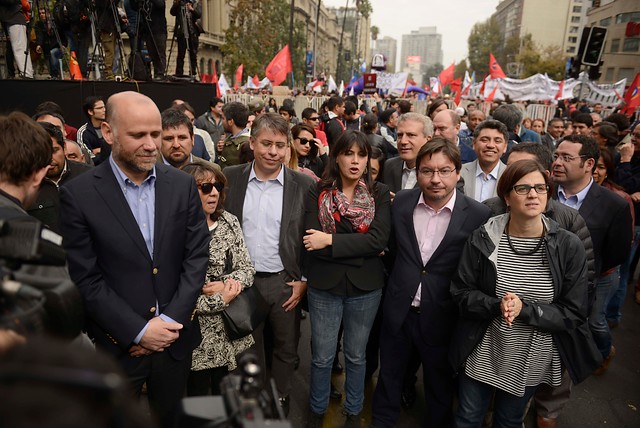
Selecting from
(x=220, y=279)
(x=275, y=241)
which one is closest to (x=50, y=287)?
(x=220, y=279)

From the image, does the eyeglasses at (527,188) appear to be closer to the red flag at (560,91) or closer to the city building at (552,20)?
the red flag at (560,91)

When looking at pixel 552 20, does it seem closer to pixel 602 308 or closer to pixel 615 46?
pixel 615 46

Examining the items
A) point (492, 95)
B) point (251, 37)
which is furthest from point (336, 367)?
point (251, 37)

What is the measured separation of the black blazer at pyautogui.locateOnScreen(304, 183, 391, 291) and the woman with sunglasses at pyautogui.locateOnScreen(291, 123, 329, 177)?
2035 mm

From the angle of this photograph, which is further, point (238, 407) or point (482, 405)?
point (482, 405)

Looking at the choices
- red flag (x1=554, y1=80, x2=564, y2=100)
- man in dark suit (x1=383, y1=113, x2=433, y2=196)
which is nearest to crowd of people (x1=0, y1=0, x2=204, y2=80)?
man in dark suit (x1=383, y1=113, x2=433, y2=196)

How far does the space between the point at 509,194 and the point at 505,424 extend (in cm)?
142

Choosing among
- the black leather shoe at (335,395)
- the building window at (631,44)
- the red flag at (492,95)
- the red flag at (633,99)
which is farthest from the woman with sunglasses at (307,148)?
the building window at (631,44)

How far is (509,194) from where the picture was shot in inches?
96.4

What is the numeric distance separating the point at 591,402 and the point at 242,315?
296 centimetres

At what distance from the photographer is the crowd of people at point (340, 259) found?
2.12 metres

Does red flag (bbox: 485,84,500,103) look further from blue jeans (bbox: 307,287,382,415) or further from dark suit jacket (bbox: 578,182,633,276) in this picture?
blue jeans (bbox: 307,287,382,415)

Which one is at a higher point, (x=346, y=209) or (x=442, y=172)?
(x=442, y=172)

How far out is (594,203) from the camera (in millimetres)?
3273
